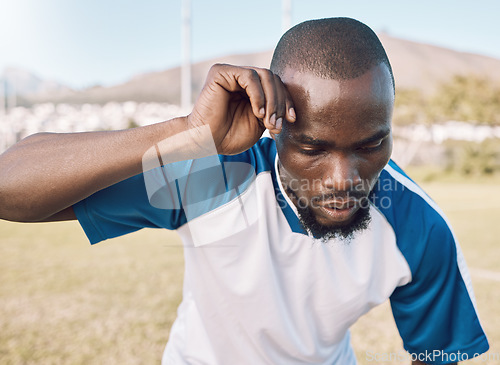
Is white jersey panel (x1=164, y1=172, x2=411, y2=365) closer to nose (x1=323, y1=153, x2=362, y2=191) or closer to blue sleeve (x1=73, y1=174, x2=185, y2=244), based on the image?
blue sleeve (x1=73, y1=174, x2=185, y2=244)

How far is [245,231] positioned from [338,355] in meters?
0.81

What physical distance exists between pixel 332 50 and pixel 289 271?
88 cm

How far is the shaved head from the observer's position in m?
1.46

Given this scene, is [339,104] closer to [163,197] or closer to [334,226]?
[334,226]

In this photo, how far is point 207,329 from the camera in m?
1.82

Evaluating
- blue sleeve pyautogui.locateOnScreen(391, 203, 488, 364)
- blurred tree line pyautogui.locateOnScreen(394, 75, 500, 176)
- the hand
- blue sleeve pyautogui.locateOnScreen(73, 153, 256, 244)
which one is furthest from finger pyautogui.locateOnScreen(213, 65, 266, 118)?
blurred tree line pyautogui.locateOnScreen(394, 75, 500, 176)

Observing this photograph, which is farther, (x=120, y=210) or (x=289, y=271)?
(x=289, y=271)

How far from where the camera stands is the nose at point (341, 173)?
4.76 feet

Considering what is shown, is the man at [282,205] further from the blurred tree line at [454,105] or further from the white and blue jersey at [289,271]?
the blurred tree line at [454,105]

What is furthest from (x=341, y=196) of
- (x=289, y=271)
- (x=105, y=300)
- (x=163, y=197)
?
(x=105, y=300)

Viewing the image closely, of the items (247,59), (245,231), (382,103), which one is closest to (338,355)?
(245,231)

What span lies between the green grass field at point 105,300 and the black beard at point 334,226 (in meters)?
2.22

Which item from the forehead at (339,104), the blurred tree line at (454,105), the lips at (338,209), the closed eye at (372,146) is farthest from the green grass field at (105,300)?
the blurred tree line at (454,105)

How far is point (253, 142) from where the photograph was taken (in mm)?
1456
